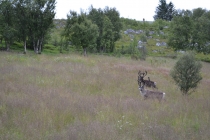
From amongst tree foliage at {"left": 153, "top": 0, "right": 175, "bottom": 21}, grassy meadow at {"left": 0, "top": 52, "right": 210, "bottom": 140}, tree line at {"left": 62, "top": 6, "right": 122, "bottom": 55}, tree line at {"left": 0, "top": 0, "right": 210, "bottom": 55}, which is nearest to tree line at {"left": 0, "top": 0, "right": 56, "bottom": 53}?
tree line at {"left": 0, "top": 0, "right": 210, "bottom": 55}

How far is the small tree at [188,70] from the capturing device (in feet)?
43.4

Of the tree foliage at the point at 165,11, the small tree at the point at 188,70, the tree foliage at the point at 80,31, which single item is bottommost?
the small tree at the point at 188,70

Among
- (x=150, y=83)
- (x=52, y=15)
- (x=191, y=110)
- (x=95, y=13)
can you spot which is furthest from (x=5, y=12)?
(x=191, y=110)

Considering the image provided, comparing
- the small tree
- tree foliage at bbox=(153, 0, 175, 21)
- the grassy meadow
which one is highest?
tree foliage at bbox=(153, 0, 175, 21)

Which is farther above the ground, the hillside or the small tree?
the hillside

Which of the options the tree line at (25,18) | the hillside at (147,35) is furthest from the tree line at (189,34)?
the tree line at (25,18)

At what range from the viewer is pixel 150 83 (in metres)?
16.2

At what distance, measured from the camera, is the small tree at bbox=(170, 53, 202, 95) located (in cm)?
1324

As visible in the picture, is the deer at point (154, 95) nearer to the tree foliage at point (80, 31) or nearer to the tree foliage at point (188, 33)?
the tree foliage at point (80, 31)

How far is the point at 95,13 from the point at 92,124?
4173 centimetres

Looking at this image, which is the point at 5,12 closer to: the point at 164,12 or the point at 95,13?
the point at 95,13

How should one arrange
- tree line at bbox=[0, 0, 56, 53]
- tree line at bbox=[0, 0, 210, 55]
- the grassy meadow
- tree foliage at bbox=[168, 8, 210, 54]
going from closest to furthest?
1. the grassy meadow
2. tree line at bbox=[0, 0, 56, 53]
3. tree line at bbox=[0, 0, 210, 55]
4. tree foliage at bbox=[168, 8, 210, 54]

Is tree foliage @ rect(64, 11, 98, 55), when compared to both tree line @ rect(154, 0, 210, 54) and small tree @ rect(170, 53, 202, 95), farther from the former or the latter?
small tree @ rect(170, 53, 202, 95)

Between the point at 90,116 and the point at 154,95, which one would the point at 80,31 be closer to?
the point at 154,95
